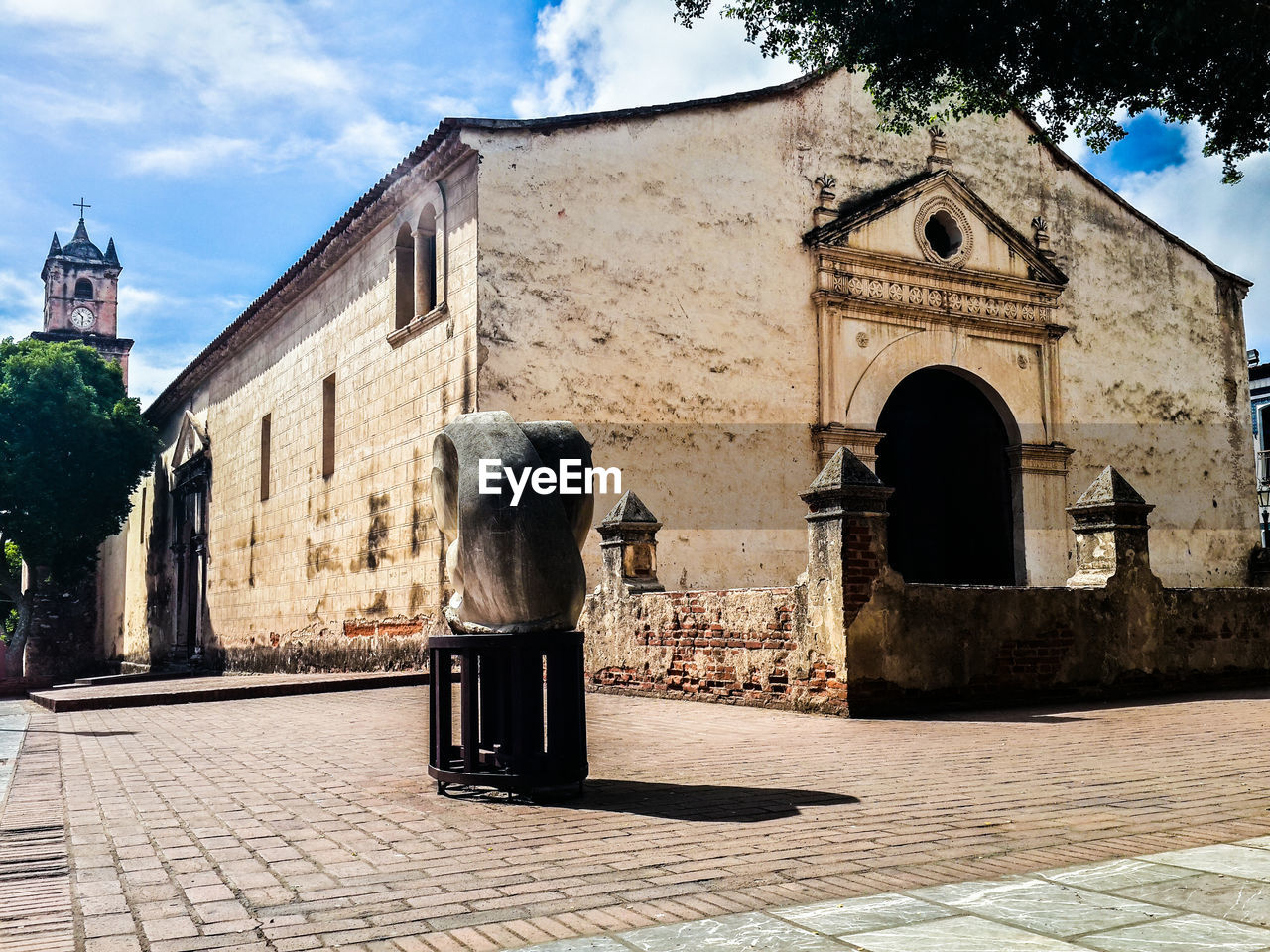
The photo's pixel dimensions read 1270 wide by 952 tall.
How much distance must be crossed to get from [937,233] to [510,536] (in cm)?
1383

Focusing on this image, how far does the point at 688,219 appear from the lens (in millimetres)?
15141

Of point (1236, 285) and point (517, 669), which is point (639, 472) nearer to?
point (517, 669)

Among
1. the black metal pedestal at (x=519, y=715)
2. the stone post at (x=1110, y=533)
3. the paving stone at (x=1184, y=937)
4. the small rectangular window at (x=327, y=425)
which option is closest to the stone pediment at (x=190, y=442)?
the small rectangular window at (x=327, y=425)

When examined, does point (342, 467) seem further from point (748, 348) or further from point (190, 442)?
point (190, 442)

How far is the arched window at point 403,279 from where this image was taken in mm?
16422

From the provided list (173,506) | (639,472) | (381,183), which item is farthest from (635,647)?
(173,506)

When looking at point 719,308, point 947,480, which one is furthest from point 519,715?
point 947,480

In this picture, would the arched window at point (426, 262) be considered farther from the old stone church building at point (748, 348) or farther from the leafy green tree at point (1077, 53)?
the leafy green tree at point (1077, 53)

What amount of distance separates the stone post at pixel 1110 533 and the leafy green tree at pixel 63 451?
26.5 m

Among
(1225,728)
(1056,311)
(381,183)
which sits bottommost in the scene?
(1225,728)

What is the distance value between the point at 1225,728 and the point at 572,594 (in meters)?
5.11

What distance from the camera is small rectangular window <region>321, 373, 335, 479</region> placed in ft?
62.2

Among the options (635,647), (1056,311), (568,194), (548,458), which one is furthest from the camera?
(1056,311)

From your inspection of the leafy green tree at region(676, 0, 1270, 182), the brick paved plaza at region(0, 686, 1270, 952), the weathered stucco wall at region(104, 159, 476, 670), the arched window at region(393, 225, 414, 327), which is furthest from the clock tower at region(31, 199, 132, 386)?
the leafy green tree at region(676, 0, 1270, 182)
